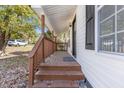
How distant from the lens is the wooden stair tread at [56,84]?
409 centimetres

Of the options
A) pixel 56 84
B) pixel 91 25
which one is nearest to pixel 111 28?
pixel 91 25

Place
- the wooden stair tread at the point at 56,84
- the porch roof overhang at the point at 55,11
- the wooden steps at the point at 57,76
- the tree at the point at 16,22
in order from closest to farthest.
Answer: the wooden stair tread at the point at 56,84 → the wooden steps at the point at 57,76 → the porch roof overhang at the point at 55,11 → the tree at the point at 16,22

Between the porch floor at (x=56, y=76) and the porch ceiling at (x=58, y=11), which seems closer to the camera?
the porch floor at (x=56, y=76)

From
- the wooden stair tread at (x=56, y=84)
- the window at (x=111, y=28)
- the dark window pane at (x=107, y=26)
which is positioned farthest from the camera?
the wooden stair tread at (x=56, y=84)

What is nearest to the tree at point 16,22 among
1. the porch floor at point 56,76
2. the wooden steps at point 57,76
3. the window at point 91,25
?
the porch floor at point 56,76

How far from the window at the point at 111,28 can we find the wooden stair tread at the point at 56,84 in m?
1.25

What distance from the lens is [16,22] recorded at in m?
13.0

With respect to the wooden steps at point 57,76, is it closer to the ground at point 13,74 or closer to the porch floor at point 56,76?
the porch floor at point 56,76

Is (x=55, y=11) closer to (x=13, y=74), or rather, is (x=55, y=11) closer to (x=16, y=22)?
(x=13, y=74)

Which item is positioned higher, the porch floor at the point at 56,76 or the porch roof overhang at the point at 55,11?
the porch roof overhang at the point at 55,11
